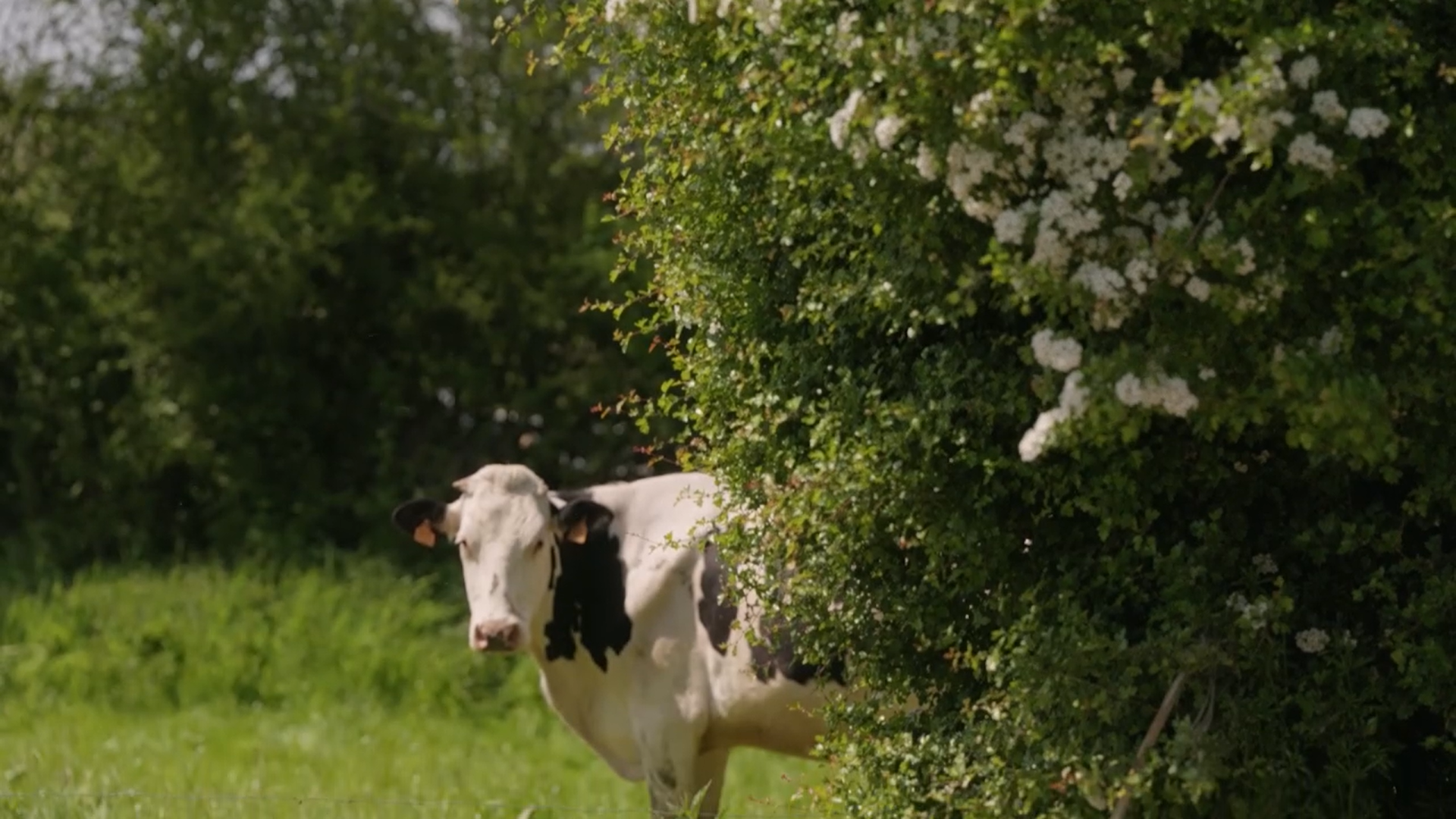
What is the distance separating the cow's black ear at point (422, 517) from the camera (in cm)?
726

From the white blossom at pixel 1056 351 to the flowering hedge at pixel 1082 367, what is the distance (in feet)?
0.04

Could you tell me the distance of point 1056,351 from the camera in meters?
4.38

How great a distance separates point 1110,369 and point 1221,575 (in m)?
1.00

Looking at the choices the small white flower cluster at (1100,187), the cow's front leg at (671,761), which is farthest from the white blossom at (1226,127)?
the cow's front leg at (671,761)

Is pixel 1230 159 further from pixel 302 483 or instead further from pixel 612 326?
pixel 302 483

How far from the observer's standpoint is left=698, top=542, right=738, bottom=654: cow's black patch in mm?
6816

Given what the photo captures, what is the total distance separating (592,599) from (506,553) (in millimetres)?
→ 415

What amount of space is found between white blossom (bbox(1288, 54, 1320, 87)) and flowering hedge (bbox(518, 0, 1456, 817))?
1cm

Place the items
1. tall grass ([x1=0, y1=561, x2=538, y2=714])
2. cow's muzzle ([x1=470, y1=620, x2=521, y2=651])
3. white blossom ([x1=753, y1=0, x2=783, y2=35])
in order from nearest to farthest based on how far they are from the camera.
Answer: white blossom ([x1=753, y1=0, x2=783, y2=35])
cow's muzzle ([x1=470, y1=620, x2=521, y2=651])
tall grass ([x1=0, y1=561, x2=538, y2=714])

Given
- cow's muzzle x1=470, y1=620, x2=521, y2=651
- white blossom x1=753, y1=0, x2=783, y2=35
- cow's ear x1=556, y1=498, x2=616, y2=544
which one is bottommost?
cow's muzzle x1=470, y1=620, x2=521, y2=651

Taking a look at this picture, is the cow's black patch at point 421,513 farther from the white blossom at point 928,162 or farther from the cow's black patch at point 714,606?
the white blossom at point 928,162

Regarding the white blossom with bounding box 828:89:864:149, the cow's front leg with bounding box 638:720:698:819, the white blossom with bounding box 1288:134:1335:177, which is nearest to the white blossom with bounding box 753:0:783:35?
the white blossom with bounding box 828:89:864:149

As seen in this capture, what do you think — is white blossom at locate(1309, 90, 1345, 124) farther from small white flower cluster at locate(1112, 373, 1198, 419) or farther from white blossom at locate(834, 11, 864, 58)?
white blossom at locate(834, 11, 864, 58)

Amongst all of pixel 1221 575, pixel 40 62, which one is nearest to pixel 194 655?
pixel 40 62
